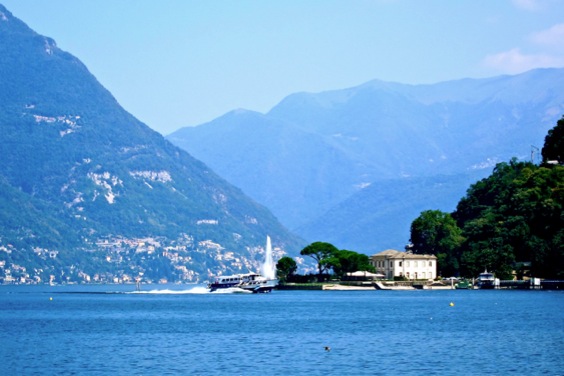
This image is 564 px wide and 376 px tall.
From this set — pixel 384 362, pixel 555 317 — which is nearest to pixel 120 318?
pixel 555 317

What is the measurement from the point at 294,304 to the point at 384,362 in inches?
3256

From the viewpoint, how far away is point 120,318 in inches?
4783

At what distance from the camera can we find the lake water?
69.4 metres

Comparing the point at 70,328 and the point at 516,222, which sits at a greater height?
the point at 516,222

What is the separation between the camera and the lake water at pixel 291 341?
228 feet

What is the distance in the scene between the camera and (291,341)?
287ft

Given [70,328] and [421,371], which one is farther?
[70,328]

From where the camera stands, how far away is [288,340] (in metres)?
88.6

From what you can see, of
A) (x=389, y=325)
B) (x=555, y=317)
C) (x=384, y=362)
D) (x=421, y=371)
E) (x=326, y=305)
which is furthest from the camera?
(x=326, y=305)

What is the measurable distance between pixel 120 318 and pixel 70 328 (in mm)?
16124

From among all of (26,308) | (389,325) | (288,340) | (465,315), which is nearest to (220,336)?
(288,340)

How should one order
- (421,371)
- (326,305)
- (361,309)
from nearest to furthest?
(421,371) → (361,309) → (326,305)

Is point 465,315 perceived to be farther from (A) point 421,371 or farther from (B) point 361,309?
(A) point 421,371

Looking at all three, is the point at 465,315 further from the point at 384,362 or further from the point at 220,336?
the point at 384,362
